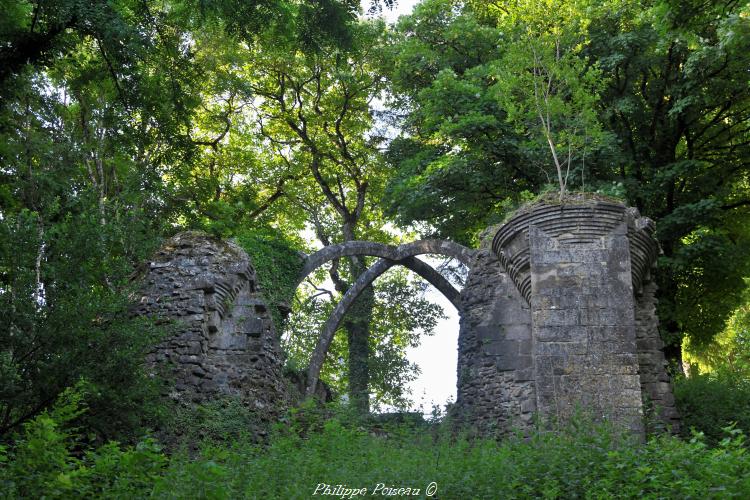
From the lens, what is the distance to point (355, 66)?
70.3 ft

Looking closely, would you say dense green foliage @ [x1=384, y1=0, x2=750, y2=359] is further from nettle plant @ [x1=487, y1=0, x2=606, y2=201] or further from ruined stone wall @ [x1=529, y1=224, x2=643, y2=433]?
ruined stone wall @ [x1=529, y1=224, x2=643, y2=433]

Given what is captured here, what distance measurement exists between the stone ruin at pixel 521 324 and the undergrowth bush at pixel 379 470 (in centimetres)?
145

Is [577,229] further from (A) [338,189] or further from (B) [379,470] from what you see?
(A) [338,189]

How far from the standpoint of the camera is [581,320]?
30.3ft

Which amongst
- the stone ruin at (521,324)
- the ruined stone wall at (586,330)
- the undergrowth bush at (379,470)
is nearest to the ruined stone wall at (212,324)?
the stone ruin at (521,324)

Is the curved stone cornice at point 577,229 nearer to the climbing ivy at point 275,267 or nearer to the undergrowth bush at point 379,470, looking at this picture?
the undergrowth bush at point 379,470

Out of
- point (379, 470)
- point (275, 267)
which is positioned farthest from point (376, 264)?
point (379, 470)

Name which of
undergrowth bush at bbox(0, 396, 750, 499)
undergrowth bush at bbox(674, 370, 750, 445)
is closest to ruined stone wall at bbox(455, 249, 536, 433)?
undergrowth bush at bbox(674, 370, 750, 445)

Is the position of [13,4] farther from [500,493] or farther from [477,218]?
→ [477,218]

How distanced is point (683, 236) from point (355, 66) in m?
9.70

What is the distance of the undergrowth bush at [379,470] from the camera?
5320 millimetres

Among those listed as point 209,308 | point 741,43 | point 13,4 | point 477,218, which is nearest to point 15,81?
point 13,4

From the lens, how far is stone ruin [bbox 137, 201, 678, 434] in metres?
9.09

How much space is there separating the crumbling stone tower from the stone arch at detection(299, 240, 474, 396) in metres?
3.99
